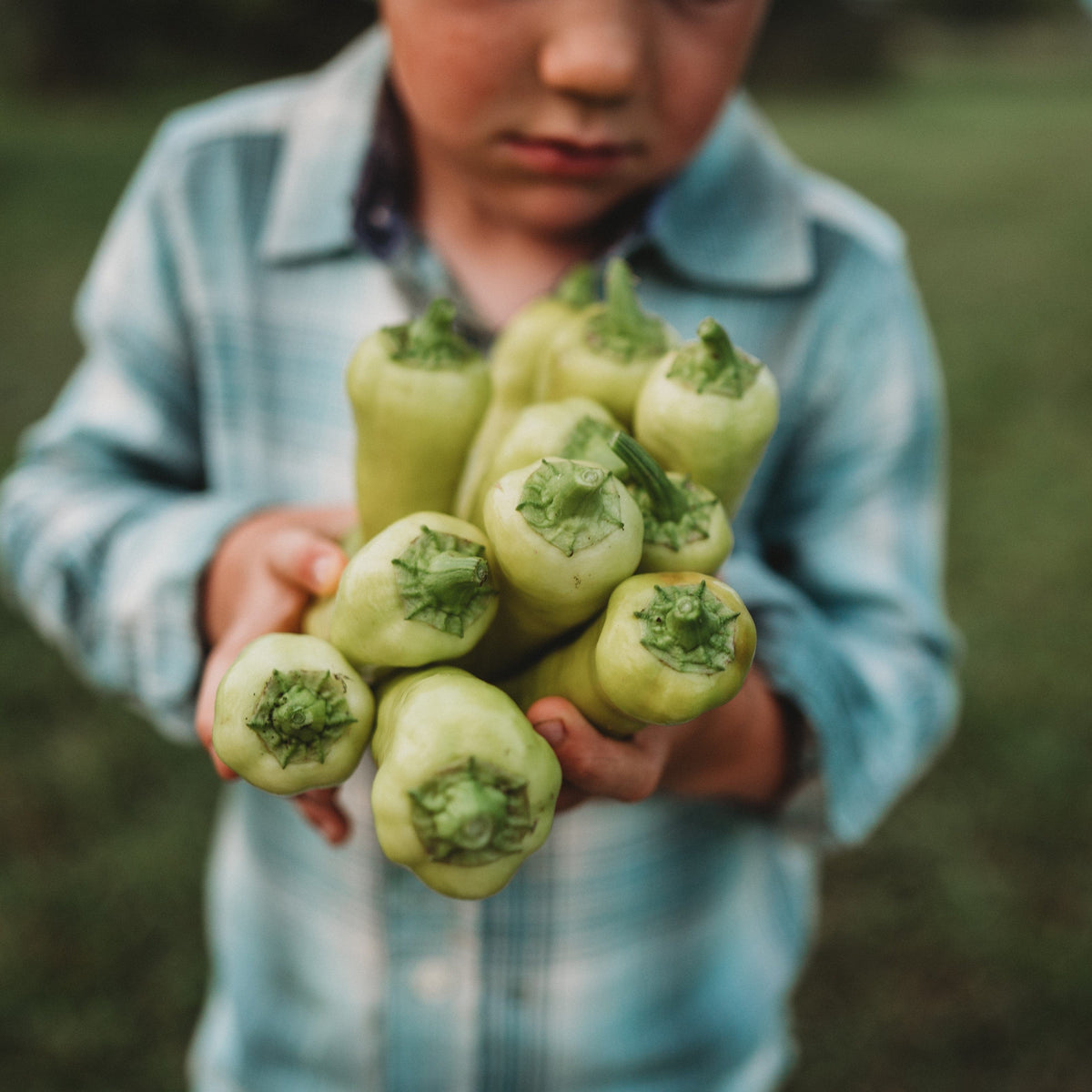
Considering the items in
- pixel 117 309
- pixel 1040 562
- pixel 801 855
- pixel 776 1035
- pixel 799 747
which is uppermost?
pixel 117 309

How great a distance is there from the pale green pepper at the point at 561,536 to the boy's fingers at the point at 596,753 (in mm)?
65

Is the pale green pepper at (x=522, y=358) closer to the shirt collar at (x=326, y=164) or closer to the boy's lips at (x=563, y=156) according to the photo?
the boy's lips at (x=563, y=156)

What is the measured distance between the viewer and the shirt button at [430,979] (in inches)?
50.7

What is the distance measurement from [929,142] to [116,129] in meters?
9.06

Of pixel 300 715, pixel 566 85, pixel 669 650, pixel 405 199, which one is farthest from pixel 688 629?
pixel 405 199

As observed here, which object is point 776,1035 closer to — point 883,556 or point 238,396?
point 883,556

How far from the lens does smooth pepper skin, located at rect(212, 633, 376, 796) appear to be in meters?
0.65

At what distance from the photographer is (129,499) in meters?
1.30

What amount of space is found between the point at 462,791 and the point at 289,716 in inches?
4.9

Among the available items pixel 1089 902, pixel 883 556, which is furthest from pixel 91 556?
pixel 1089 902

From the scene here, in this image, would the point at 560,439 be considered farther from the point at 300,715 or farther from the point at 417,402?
the point at 300,715

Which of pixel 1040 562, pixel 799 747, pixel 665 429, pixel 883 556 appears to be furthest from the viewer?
pixel 1040 562

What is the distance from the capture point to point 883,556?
137 centimetres

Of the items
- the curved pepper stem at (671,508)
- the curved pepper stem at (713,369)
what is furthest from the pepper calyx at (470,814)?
the curved pepper stem at (713,369)
